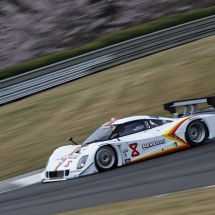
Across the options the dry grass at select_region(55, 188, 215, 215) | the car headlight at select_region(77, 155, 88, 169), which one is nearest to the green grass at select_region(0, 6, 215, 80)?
the car headlight at select_region(77, 155, 88, 169)

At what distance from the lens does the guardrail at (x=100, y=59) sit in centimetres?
1811

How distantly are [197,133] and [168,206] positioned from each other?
5.25 m

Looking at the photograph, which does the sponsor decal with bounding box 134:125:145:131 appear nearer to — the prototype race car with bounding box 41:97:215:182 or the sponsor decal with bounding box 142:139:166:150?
the prototype race car with bounding box 41:97:215:182

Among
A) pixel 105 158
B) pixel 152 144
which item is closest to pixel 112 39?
pixel 152 144

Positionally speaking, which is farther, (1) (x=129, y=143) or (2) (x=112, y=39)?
(2) (x=112, y=39)

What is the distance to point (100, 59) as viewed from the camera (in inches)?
736

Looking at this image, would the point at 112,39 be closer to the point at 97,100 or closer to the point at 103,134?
the point at 97,100

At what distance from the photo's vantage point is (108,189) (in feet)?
27.6

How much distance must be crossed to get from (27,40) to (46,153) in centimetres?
878

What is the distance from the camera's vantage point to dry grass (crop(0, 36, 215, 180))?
13.6 metres

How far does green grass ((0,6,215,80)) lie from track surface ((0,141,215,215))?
9204 millimetres

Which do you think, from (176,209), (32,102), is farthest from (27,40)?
(176,209)

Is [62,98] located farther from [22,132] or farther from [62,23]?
[62,23]

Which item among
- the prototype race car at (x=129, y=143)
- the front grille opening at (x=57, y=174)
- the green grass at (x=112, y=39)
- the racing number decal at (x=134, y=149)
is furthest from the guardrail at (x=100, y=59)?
the racing number decal at (x=134, y=149)
